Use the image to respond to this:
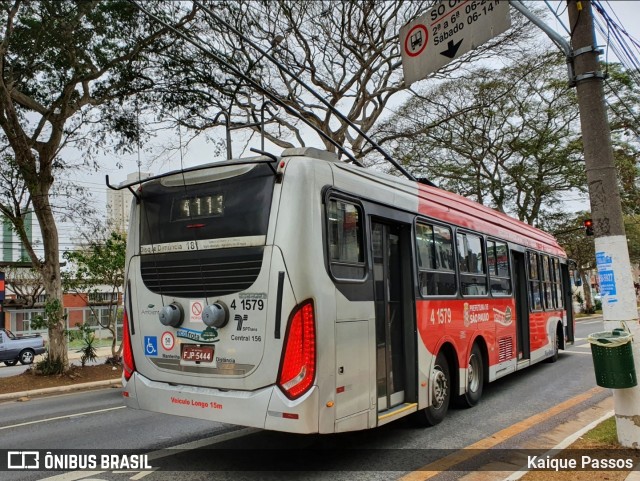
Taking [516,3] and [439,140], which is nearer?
[516,3]

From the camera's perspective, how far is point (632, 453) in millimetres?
5277

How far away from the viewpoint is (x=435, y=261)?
275 inches

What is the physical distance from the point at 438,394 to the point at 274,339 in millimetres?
3249

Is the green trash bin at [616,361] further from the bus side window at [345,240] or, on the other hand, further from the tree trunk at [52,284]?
the tree trunk at [52,284]

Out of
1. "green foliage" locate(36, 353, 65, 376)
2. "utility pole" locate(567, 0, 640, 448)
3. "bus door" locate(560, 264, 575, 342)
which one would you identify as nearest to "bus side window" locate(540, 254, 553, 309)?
"bus door" locate(560, 264, 575, 342)

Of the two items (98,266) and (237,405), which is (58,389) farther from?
(237,405)

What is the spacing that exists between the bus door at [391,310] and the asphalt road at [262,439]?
0.66 meters

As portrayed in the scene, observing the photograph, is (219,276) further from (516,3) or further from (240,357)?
(516,3)

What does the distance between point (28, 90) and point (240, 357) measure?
11532 mm

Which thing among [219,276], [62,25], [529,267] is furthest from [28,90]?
[529,267]

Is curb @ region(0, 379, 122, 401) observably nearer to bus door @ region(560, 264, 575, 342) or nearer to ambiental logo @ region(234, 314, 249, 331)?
ambiental logo @ region(234, 314, 249, 331)

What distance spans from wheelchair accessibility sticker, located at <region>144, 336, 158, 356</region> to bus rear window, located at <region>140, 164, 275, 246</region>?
1019 millimetres

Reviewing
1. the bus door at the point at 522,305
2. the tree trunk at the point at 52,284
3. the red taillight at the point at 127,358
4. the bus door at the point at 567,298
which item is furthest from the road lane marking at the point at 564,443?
the tree trunk at the point at 52,284

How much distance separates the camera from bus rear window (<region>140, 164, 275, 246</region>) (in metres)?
4.96
